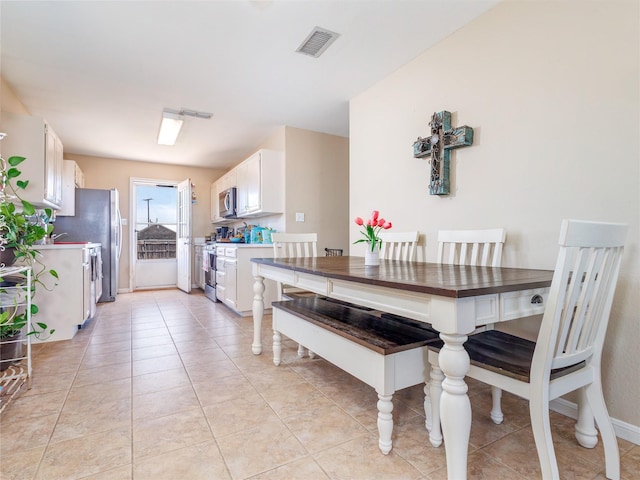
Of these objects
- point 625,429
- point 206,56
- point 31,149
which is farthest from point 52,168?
point 625,429

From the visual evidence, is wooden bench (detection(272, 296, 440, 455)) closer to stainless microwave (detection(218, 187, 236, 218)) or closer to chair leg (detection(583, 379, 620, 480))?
chair leg (detection(583, 379, 620, 480))

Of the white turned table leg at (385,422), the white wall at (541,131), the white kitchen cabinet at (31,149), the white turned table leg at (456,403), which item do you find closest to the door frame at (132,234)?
the white kitchen cabinet at (31,149)

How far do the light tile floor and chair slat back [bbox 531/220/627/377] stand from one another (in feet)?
1.78

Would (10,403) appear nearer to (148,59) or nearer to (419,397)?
(419,397)

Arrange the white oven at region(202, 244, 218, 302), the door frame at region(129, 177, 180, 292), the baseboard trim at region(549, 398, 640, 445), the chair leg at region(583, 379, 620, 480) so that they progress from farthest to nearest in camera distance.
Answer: the door frame at region(129, 177, 180, 292) < the white oven at region(202, 244, 218, 302) < the baseboard trim at region(549, 398, 640, 445) < the chair leg at region(583, 379, 620, 480)

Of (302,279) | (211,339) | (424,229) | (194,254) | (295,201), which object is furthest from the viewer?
(194,254)

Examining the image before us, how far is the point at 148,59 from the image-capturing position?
264 cm

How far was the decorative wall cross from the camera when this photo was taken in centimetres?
230

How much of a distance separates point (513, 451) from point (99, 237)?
17.1ft

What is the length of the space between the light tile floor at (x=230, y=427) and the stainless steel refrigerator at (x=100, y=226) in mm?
2361

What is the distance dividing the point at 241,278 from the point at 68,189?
2.67m

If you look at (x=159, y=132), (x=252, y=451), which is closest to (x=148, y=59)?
(x=159, y=132)

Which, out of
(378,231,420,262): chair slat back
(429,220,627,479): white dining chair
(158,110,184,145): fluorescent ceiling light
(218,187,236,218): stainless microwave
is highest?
(158,110,184,145): fluorescent ceiling light

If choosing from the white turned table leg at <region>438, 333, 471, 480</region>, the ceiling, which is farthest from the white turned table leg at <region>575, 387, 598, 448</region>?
the ceiling
